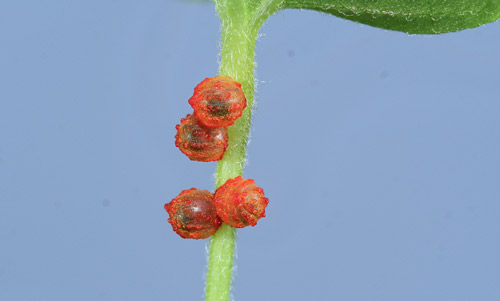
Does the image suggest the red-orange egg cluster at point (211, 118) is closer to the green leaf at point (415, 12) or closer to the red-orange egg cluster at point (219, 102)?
the red-orange egg cluster at point (219, 102)

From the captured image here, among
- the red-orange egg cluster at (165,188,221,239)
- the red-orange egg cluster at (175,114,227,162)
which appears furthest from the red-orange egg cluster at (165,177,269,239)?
the red-orange egg cluster at (175,114,227,162)

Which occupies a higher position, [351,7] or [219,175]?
[351,7]

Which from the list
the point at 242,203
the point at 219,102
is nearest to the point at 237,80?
the point at 219,102

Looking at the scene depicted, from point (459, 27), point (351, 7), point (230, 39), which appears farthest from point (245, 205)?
point (459, 27)

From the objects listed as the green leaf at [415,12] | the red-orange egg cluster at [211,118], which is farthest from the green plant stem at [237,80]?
the green leaf at [415,12]

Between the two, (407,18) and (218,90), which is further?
(407,18)

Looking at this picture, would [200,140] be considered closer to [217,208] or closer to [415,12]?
[217,208]

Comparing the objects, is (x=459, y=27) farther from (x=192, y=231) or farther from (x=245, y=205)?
(x=192, y=231)
